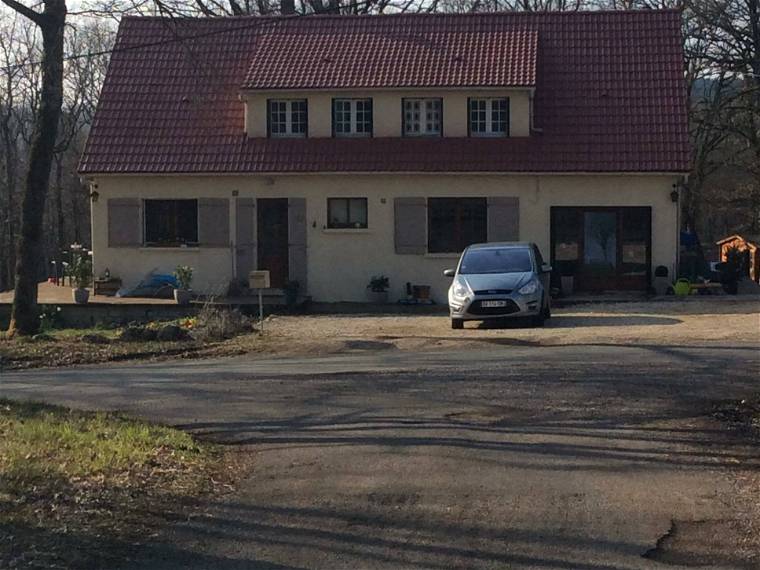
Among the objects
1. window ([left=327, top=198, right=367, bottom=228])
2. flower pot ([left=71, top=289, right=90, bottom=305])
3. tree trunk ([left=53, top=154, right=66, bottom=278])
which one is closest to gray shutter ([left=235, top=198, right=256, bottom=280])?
window ([left=327, top=198, right=367, bottom=228])

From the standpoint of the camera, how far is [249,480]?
8977mm

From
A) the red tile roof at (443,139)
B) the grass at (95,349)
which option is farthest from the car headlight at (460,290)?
the red tile roof at (443,139)

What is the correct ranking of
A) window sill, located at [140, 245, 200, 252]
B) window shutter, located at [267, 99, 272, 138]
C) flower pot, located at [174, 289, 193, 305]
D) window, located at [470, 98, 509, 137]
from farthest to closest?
window shutter, located at [267, 99, 272, 138], window sill, located at [140, 245, 200, 252], window, located at [470, 98, 509, 137], flower pot, located at [174, 289, 193, 305]

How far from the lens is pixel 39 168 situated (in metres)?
23.5

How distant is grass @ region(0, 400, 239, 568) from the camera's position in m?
6.92

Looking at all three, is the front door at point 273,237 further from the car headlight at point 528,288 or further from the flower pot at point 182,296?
the car headlight at point 528,288

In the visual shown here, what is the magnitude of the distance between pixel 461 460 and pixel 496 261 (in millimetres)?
15104

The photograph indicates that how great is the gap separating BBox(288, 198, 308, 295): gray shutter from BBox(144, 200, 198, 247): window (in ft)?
8.85

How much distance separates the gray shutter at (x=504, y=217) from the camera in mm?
31172

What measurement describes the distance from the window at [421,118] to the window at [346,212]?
2.38 meters

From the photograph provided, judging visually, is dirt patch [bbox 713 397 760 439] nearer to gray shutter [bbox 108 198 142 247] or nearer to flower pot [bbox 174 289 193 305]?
flower pot [bbox 174 289 193 305]

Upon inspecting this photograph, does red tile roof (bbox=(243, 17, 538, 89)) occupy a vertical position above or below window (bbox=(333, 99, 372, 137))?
above

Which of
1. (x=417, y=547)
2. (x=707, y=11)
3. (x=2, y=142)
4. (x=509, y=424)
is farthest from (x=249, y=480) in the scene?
(x=2, y=142)

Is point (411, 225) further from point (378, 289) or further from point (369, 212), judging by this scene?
point (378, 289)
